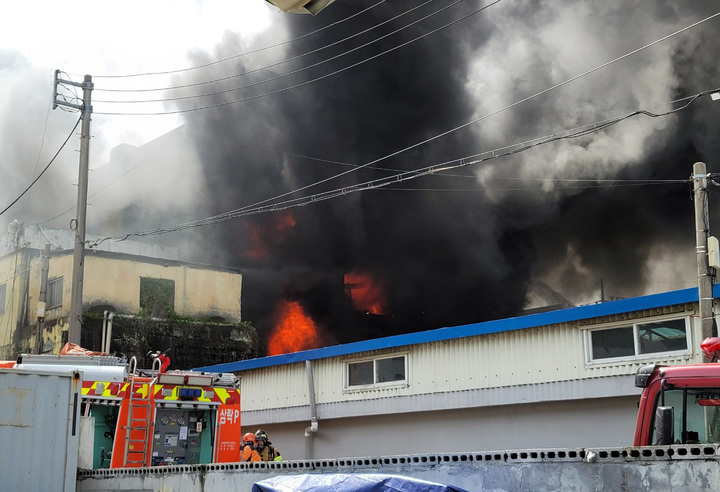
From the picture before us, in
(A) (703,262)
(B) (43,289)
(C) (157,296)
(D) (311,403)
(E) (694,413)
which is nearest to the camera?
(E) (694,413)

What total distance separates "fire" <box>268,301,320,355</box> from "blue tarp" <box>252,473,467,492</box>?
30517mm

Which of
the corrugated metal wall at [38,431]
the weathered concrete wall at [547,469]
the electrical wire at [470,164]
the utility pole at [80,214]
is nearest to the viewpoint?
the weathered concrete wall at [547,469]

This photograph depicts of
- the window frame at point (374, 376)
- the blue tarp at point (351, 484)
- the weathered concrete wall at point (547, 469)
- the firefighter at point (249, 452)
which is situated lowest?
the firefighter at point (249, 452)

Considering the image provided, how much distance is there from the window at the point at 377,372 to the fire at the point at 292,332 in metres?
20.0

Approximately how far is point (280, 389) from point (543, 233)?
20.4 metres

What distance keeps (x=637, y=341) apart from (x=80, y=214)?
1243 centimetres

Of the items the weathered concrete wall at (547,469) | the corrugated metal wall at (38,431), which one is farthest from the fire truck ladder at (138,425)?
the weathered concrete wall at (547,469)

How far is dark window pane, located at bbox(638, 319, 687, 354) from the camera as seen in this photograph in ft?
36.4

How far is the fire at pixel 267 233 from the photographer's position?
3844 centimetres

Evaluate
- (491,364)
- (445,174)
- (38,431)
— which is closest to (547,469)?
(38,431)

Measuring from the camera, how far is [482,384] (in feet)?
43.0

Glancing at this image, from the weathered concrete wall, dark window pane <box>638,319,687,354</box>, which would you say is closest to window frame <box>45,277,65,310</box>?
dark window pane <box>638,319,687,354</box>

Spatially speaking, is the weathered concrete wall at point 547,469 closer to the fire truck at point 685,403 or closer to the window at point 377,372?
the fire truck at point 685,403

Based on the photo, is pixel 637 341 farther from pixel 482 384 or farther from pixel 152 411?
pixel 152 411
